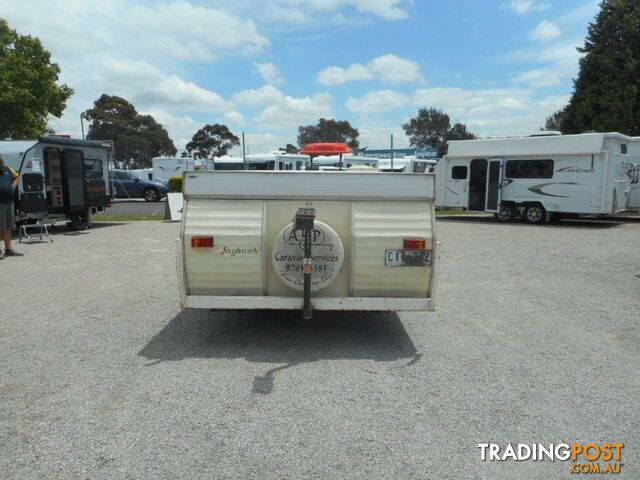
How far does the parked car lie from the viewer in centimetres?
2825

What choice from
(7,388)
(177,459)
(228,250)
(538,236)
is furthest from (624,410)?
(538,236)

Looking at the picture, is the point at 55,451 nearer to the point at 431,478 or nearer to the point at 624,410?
the point at 431,478

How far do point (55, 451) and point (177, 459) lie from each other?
76 centimetres

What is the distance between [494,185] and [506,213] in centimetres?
106

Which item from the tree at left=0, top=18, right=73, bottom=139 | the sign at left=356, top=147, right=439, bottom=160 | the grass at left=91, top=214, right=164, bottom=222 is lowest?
the grass at left=91, top=214, right=164, bottom=222

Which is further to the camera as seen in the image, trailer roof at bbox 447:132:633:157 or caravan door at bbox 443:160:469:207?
caravan door at bbox 443:160:469:207

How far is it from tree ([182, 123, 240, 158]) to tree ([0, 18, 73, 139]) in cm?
5495

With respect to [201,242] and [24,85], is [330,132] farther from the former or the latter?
[201,242]

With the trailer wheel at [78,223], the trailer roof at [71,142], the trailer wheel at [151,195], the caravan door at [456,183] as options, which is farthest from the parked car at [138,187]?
the caravan door at [456,183]

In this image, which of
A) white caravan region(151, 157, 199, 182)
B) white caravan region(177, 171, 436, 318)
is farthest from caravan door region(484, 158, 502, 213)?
white caravan region(151, 157, 199, 182)

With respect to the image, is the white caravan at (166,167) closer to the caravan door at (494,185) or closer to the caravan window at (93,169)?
the caravan window at (93,169)

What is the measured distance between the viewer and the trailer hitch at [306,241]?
4570 mm

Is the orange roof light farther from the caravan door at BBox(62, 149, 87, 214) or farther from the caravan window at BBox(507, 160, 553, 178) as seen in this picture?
the caravan window at BBox(507, 160, 553, 178)

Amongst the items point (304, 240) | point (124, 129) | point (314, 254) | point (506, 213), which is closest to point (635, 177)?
point (506, 213)
